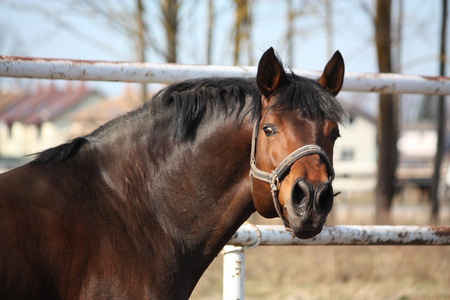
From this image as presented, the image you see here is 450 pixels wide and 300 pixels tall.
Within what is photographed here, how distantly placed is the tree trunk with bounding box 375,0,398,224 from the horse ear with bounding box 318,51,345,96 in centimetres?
875

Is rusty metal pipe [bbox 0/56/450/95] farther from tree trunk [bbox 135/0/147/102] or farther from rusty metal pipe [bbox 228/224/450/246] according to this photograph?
tree trunk [bbox 135/0/147/102]

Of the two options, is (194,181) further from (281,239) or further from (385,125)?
(385,125)

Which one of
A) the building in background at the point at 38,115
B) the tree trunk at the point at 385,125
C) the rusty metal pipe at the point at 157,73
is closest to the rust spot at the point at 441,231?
the rusty metal pipe at the point at 157,73

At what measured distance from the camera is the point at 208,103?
2.75 meters

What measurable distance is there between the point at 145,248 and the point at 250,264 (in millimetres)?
5658

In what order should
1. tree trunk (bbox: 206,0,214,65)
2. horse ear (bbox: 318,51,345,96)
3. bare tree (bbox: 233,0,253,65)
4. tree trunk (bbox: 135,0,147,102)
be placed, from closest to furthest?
horse ear (bbox: 318,51,345,96)
bare tree (bbox: 233,0,253,65)
tree trunk (bbox: 206,0,214,65)
tree trunk (bbox: 135,0,147,102)

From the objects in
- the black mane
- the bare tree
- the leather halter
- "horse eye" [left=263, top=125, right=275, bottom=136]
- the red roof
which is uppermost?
the red roof

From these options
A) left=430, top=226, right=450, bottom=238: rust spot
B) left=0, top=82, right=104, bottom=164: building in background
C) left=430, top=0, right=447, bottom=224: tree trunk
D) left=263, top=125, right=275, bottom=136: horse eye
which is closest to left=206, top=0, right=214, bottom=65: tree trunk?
left=430, top=0, right=447, bottom=224: tree trunk

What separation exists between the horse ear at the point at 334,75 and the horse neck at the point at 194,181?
1.69 ft

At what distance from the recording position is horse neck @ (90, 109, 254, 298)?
8.75ft

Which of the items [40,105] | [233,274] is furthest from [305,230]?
[40,105]

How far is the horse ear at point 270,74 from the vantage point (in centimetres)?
267

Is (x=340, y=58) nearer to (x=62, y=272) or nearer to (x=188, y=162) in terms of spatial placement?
(x=188, y=162)

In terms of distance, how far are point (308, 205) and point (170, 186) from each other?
0.71 metres
